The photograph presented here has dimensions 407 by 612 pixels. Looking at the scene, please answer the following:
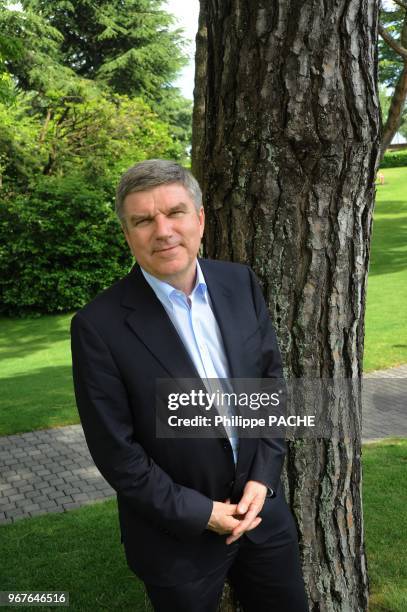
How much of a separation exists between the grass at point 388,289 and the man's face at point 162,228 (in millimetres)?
7685

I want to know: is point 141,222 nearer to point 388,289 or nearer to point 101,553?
point 101,553

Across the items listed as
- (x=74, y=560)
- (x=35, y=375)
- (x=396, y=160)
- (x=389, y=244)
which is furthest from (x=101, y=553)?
(x=396, y=160)

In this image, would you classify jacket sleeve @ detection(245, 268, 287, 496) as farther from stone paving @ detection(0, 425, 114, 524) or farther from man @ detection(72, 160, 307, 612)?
stone paving @ detection(0, 425, 114, 524)

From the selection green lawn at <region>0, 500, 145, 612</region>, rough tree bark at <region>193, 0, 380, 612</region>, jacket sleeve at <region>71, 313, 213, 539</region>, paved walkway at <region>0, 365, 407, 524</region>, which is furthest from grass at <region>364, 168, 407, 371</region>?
jacket sleeve at <region>71, 313, 213, 539</region>

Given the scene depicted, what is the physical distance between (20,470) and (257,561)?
4.62 meters

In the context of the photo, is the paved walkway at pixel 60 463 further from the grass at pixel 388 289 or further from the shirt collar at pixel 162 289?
the shirt collar at pixel 162 289

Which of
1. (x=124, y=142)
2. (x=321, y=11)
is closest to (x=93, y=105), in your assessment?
(x=124, y=142)

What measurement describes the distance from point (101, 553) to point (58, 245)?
12.9 m

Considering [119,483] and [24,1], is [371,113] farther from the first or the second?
[24,1]

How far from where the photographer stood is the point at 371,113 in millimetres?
2857

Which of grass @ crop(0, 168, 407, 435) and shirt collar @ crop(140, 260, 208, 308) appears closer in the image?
shirt collar @ crop(140, 260, 208, 308)

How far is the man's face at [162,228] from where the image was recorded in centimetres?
242

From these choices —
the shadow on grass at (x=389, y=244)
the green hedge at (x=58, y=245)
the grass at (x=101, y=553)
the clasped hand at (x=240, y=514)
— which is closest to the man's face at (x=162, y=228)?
the clasped hand at (x=240, y=514)

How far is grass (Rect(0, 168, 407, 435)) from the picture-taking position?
28.4 feet
